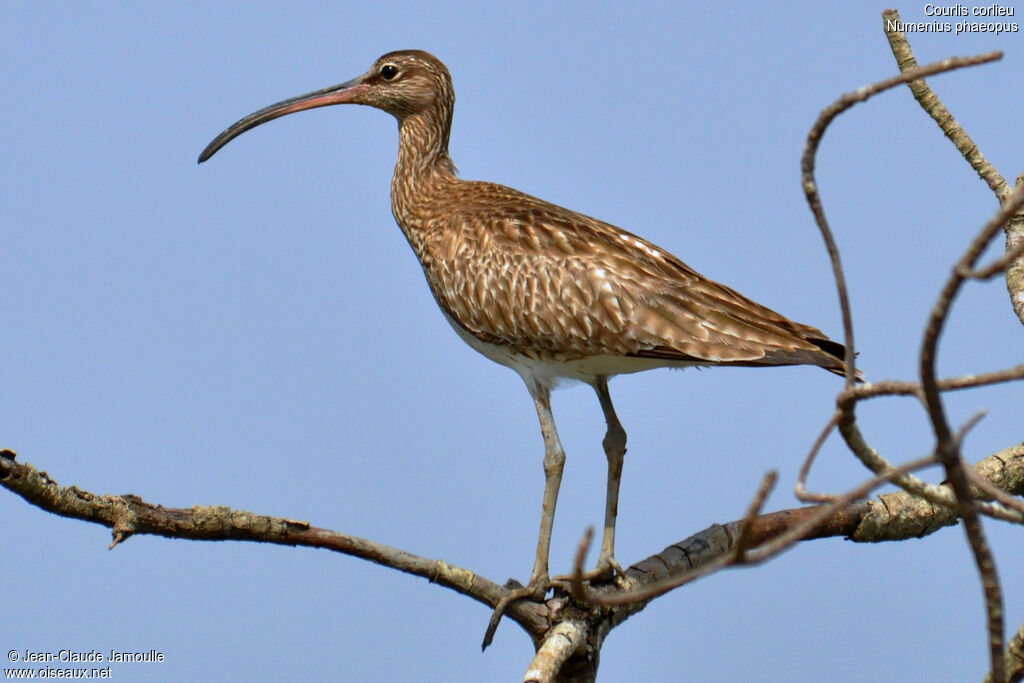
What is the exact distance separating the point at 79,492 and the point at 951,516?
18.0 ft

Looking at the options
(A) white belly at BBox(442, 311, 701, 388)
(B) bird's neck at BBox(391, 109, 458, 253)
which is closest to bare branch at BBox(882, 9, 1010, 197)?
(A) white belly at BBox(442, 311, 701, 388)

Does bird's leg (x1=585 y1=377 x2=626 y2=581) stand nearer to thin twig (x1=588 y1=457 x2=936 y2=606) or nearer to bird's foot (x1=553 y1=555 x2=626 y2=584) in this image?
bird's foot (x1=553 y1=555 x2=626 y2=584)

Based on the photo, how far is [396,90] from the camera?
1115cm

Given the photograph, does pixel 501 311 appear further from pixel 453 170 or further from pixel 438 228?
pixel 453 170

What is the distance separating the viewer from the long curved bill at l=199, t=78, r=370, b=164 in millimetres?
11227

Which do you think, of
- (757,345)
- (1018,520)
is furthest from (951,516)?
(1018,520)

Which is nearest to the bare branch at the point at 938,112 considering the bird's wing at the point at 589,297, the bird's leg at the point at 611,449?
the bird's wing at the point at 589,297

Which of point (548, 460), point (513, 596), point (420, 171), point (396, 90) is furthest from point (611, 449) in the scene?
point (396, 90)

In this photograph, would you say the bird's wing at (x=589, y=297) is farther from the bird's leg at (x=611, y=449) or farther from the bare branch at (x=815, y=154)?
the bare branch at (x=815, y=154)

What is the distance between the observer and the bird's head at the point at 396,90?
36.6ft

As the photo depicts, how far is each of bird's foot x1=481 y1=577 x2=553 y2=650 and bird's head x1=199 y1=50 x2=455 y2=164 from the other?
4792 millimetres

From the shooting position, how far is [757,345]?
7930 mm

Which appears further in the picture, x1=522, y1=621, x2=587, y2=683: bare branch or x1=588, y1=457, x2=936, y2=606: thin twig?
x1=522, y1=621, x2=587, y2=683: bare branch

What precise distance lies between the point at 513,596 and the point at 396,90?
5.22m
